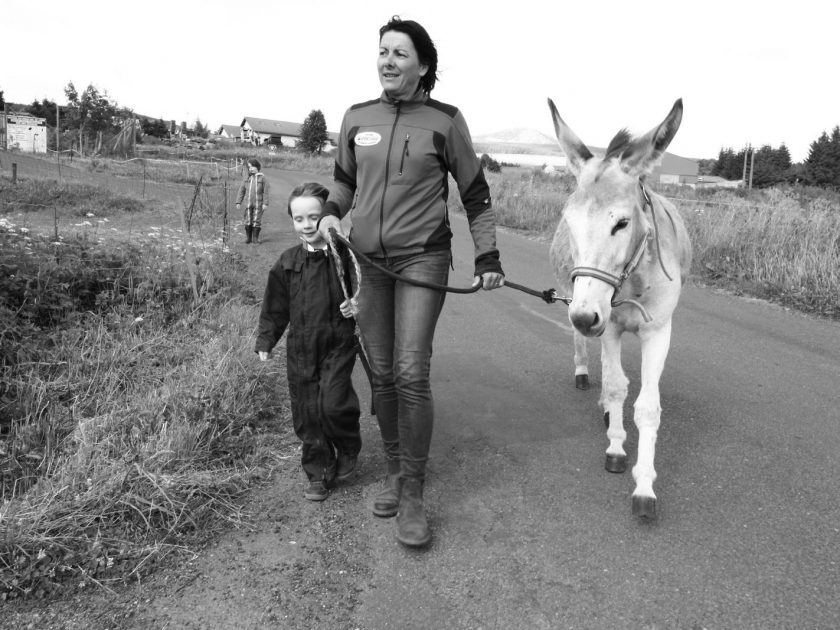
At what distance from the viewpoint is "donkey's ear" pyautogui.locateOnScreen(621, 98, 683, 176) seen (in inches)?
116

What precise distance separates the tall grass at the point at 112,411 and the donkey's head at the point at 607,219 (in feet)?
6.74

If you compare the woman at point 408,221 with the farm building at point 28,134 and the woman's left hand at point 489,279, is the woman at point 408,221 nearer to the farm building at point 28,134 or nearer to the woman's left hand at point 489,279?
the woman's left hand at point 489,279

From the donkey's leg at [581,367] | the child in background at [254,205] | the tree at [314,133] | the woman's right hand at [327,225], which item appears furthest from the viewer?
the tree at [314,133]

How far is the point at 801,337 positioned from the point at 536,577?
18.7 feet

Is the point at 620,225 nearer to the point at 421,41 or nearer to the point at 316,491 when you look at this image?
the point at 421,41

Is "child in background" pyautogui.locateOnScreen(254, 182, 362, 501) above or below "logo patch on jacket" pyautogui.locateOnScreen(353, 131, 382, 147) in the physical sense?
below

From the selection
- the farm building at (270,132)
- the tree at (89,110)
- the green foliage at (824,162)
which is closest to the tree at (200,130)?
the farm building at (270,132)

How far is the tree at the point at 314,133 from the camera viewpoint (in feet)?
317

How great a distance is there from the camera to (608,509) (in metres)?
3.25

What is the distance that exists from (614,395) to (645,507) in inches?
35.9

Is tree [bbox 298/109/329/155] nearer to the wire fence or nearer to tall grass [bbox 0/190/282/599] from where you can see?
the wire fence

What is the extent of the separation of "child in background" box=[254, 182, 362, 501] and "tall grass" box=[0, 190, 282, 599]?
1.42ft

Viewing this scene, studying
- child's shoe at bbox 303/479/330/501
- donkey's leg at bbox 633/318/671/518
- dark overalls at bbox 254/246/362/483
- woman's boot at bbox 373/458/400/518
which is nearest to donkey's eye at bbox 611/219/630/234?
donkey's leg at bbox 633/318/671/518

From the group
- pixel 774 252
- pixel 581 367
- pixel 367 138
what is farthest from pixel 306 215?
pixel 774 252
